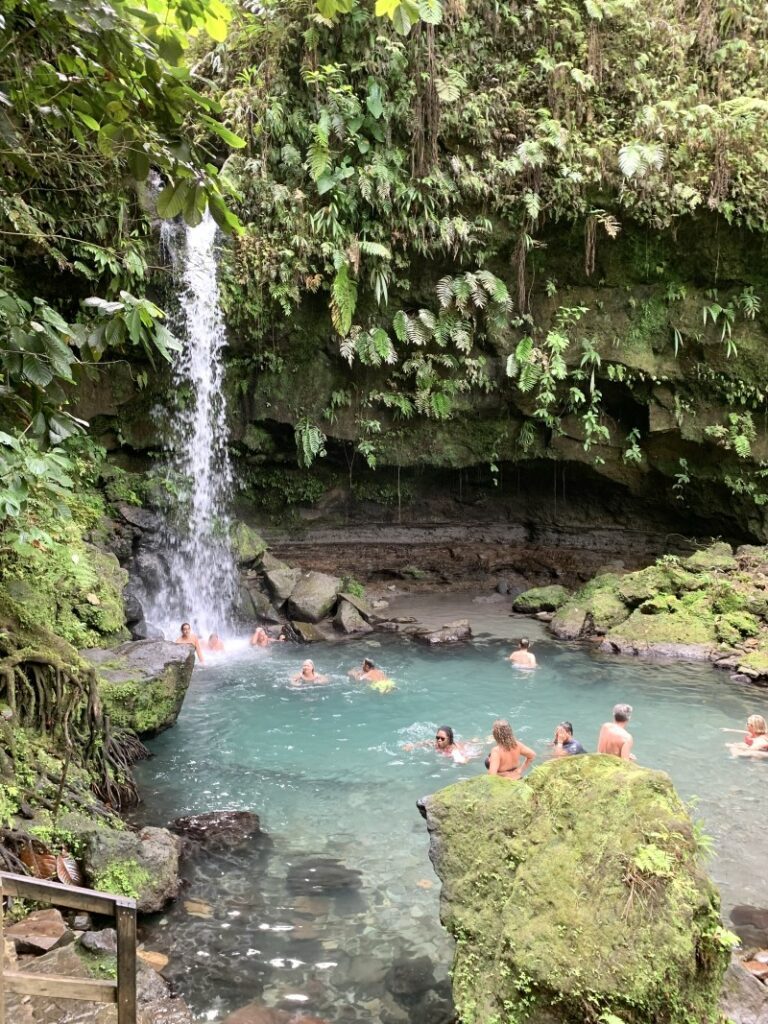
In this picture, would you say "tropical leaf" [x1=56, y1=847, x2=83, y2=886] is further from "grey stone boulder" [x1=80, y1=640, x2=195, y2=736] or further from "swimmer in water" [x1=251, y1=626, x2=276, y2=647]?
"swimmer in water" [x1=251, y1=626, x2=276, y2=647]

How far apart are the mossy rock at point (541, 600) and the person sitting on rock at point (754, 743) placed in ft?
22.0

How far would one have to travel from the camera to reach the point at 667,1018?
3.08 meters

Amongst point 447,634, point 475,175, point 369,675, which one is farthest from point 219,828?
point 475,175

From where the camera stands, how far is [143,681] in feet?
27.1

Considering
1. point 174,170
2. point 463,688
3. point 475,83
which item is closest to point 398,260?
point 475,83

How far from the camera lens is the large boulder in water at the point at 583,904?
123 inches

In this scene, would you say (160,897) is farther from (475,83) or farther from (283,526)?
(475,83)

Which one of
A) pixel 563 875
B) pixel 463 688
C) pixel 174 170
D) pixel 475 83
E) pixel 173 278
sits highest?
pixel 475 83

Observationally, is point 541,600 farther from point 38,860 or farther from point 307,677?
point 38,860

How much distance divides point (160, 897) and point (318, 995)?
4.80 ft

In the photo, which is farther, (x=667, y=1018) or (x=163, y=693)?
(x=163, y=693)

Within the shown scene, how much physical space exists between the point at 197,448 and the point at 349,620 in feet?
16.9

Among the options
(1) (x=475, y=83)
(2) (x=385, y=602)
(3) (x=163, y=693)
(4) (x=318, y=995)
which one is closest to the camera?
(4) (x=318, y=995)

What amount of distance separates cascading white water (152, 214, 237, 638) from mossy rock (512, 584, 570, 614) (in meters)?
6.21
